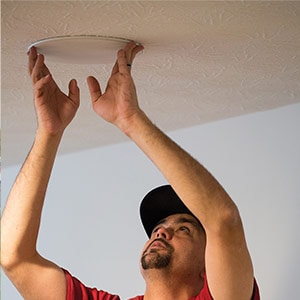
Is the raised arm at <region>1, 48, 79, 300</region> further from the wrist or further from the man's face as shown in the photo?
the man's face

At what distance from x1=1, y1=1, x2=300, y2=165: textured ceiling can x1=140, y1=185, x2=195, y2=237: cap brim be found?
0.36 m

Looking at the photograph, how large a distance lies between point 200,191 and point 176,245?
2.10 ft

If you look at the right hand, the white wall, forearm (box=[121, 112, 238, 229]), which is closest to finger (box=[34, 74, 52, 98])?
the right hand

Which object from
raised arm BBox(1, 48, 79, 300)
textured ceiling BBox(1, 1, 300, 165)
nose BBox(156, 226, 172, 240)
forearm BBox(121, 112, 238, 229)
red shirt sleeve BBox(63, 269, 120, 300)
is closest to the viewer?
textured ceiling BBox(1, 1, 300, 165)

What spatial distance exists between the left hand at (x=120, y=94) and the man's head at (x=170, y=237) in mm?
595

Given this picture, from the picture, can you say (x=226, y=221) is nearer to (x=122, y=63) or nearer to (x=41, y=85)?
(x=122, y=63)

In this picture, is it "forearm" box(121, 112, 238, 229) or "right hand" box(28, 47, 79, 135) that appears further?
"right hand" box(28, 47, 79, 135)

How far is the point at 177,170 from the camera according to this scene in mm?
2473

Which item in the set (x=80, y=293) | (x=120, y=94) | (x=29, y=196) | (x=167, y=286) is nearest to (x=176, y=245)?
(x=167, y=286)

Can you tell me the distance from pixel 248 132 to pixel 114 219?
0.88 meters

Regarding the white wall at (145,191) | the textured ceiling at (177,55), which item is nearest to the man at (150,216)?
the textured ceiling at (177,55)

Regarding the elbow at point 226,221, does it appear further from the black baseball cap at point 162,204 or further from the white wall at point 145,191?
the white wall at point 145,191

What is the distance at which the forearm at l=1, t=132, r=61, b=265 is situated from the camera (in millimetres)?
2768

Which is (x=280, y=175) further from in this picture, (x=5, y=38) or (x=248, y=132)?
(x=5, y=38)
